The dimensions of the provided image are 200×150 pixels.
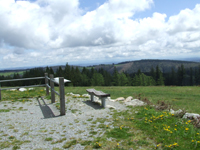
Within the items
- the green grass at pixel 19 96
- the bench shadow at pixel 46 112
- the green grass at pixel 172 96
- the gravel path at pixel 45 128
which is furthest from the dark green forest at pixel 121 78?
the gravel path at pixel 45 128

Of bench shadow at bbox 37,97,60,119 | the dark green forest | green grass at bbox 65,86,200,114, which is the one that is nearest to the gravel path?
bench shadow at bbox 37,97,60,119

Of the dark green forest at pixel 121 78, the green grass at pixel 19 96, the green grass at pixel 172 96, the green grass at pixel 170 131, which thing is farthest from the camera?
the dark green forest at pixel 121 78

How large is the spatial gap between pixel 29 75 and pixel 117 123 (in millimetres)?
80961

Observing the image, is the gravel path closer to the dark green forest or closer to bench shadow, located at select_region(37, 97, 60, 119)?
bench shadow, located at select_region(37, 97, 60, 119)

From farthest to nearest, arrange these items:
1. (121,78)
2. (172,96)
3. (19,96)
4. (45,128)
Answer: (121,78), (172,96), (19,96), (45,128)

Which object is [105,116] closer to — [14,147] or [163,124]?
[163,124]

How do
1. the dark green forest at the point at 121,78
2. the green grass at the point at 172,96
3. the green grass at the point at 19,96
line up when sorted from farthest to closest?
the dark green forest at the point at 121,78 < the green grass at the point at 19,96 < the green grass at the point at 172,96

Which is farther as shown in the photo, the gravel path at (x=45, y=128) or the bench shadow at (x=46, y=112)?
the bench shadow at (x=46, y=112)

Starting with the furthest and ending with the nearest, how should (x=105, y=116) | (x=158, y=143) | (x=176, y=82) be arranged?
(x=176, y=82)
(x=105, y=116)
(x=158, y=143)

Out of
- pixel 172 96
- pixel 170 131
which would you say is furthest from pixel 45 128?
pixel 172 96

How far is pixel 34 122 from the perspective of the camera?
655 cm

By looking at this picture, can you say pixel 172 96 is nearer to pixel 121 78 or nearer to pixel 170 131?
pixel 170 131

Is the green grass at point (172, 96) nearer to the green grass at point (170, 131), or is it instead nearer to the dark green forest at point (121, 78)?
the green grass at point (170, 131)

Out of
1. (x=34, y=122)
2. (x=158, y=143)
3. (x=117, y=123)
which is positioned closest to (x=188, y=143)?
(x=158, y=143)
